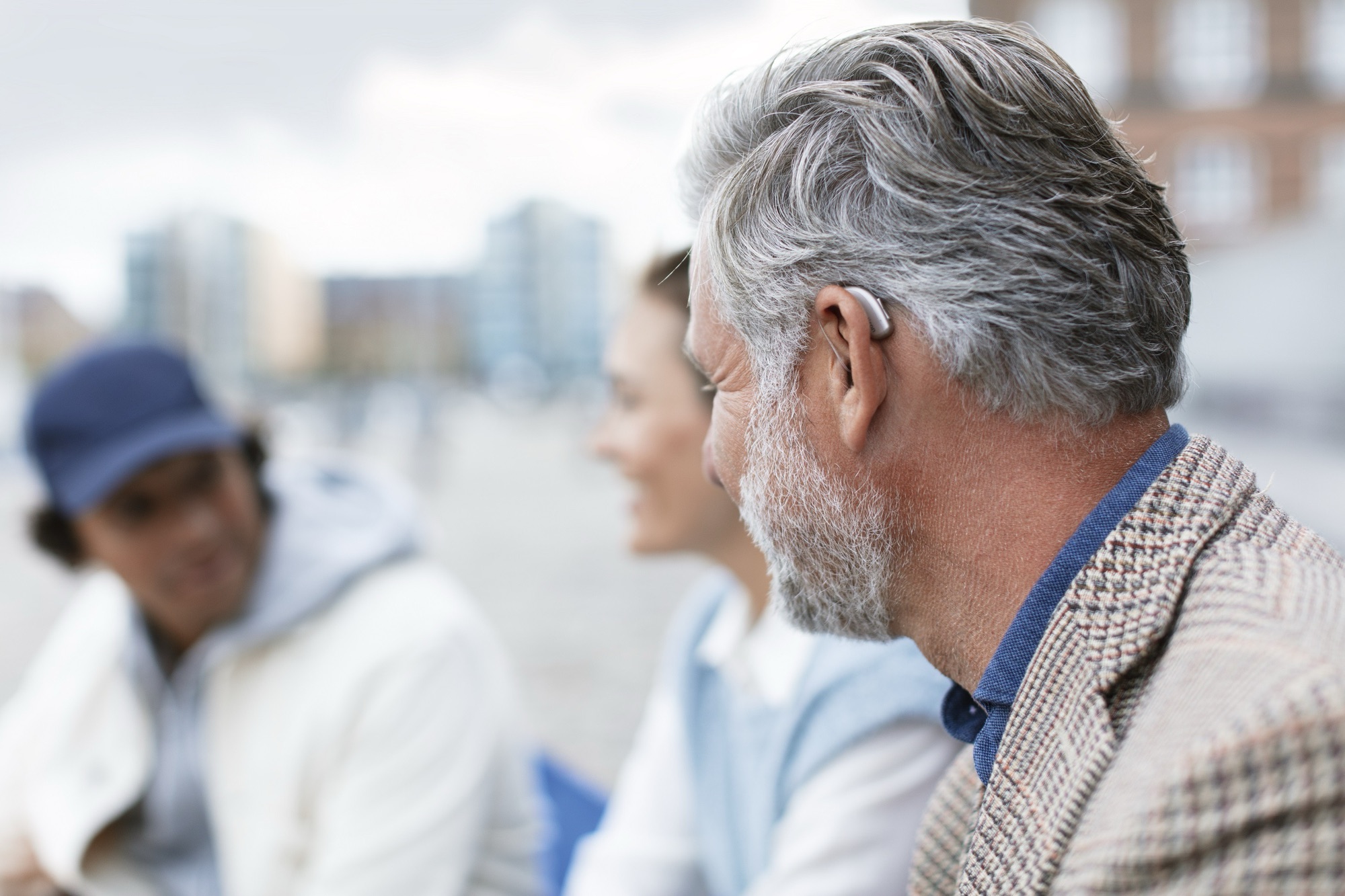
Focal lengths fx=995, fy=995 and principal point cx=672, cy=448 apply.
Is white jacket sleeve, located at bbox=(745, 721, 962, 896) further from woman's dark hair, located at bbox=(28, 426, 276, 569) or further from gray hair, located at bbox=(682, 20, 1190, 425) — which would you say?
woman's dark hair, located at bbox=(28, 426, 276, 569)

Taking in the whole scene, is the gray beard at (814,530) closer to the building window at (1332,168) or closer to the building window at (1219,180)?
the building window at (1219,180)

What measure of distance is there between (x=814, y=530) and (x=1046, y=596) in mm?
205

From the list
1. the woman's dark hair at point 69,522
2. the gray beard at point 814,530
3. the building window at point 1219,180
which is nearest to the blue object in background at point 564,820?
the woman's dark hair at point 69,522

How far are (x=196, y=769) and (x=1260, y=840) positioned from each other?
2.01 meters

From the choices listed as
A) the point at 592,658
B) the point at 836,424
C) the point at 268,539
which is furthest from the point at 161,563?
the point at 592,658

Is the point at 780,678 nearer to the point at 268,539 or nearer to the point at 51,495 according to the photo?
the point at 268,539

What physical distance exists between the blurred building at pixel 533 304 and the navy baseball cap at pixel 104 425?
34310 mm

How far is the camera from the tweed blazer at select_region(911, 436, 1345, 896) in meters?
0.54

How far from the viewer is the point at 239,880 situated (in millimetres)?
1857

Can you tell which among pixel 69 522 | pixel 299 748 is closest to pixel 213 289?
pixel 69 522

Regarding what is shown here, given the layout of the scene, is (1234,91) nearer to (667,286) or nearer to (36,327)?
(36,327)

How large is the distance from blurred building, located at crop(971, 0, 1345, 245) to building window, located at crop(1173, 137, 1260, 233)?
0.02 m

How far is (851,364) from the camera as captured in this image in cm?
83

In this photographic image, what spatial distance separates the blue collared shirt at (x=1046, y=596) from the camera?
2.54 feet
